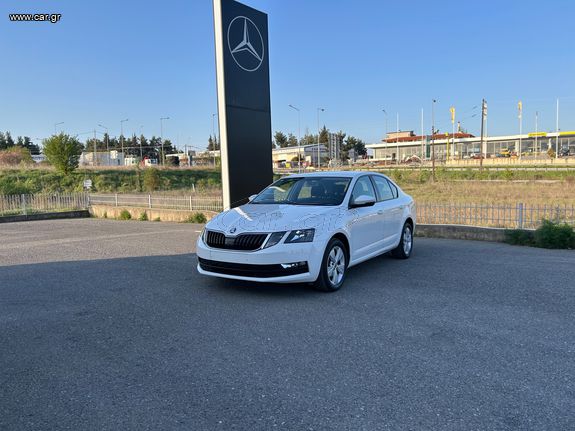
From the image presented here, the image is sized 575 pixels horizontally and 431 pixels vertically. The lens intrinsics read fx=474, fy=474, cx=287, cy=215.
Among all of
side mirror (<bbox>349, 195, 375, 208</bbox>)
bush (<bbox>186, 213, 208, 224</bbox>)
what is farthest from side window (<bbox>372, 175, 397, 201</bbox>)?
bush (<bbox>186, 213, 208, 224</bbox>)

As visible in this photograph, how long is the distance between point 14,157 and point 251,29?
→ 63391mm

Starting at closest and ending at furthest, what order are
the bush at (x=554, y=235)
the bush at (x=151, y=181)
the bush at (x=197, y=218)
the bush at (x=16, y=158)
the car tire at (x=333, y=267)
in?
1. the car tire at (x=333, y=267)
2. the bush at (x=554, y=235)
3. the bush at (x=197, y=218)
4. the bush at (x=151, y=181)
5. the bush at (x=16, y=158)

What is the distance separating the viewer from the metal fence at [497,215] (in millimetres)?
10070

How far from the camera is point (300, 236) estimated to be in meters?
5.73

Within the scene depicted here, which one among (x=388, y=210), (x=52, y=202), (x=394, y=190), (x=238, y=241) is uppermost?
(x=394, y=190)

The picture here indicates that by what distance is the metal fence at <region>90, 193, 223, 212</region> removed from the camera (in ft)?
53.1

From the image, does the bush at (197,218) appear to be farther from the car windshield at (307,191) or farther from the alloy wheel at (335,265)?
the alloy wheel at (335,265)

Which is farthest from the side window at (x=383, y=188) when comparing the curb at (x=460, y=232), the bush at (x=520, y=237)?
the bush at (x=520, y=237)

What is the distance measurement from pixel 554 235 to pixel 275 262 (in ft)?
21.9

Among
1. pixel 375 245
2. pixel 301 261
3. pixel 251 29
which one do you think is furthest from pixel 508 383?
pixel 251 29

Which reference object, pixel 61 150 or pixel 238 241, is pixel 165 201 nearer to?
pixel 238 241

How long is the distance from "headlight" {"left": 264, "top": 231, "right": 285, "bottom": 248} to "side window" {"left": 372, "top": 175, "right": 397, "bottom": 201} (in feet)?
8.31

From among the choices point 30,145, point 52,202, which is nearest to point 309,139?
point 30,145

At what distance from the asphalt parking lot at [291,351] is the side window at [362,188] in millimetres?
1234
